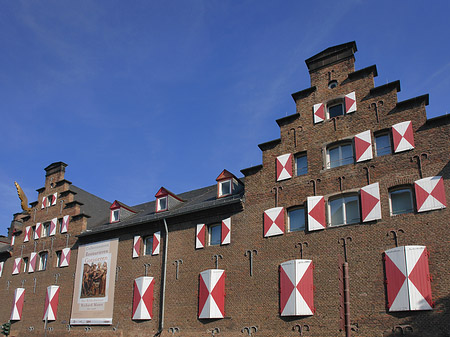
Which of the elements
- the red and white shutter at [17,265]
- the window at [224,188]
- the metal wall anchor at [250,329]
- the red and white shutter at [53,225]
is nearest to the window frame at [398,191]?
the metal wall anchor at [250,329]

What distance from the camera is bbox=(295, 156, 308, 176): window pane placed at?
807 inches

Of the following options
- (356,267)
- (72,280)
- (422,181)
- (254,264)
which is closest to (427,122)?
(422,181)

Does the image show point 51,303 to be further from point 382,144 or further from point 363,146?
point 382,144

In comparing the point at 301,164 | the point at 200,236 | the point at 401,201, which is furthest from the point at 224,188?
the point at 401,201

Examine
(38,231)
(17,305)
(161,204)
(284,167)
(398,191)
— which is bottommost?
(17,305)

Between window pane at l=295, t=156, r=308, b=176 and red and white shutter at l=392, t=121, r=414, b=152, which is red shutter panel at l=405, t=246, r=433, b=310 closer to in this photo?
red and white shutter at l=392, t=121, r=414, b=152

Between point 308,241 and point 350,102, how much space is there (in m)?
6.36

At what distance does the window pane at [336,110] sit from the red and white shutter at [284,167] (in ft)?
8.66

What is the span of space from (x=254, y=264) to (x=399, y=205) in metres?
6.73

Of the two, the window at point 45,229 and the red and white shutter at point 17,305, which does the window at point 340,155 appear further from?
the red and white shutter at point 17,305

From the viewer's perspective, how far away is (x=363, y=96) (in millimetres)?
19719

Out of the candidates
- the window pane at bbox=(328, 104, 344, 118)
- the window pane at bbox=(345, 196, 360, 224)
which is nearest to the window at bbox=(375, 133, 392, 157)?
the window pane at bbox=(345, 196, 360, 224)

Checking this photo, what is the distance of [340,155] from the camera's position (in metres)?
19.7

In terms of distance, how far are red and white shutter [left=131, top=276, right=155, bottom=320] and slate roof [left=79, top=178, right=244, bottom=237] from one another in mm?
3326
